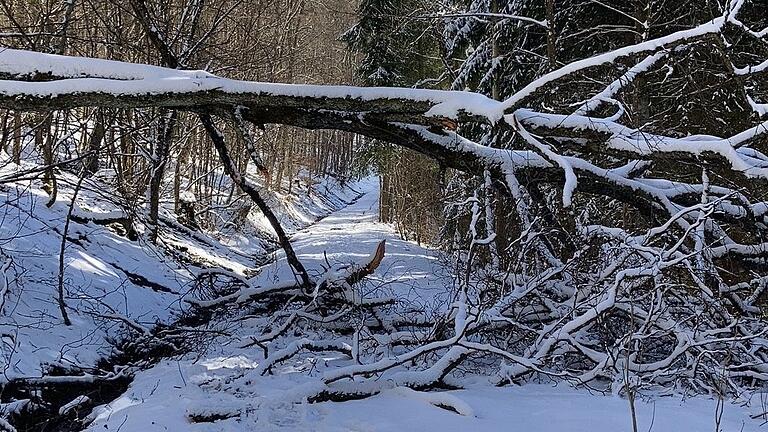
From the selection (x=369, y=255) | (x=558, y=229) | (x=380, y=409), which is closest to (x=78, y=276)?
(x=369, y=255)

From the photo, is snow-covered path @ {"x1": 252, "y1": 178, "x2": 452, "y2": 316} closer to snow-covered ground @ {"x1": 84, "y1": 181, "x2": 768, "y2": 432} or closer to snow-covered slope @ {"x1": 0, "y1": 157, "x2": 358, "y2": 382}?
snow-covered slope @ {"x1": 0, "y1": 157, "x2": 358, "y2": 382}

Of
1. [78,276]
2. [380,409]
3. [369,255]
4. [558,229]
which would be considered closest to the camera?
[380,409]

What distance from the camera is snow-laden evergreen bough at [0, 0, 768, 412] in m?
4.57

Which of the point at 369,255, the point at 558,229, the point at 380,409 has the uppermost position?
the point at 558,229

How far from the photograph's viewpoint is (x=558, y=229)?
6.14 m

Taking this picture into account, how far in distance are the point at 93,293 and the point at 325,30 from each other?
94.9ft

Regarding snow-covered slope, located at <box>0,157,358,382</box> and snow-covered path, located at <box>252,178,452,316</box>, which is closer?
snow-covered slope, located at <box>0,157,358,382</box>

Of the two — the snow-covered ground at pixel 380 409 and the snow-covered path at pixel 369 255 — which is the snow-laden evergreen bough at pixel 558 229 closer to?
the snow-covered ground at pixel 380 409

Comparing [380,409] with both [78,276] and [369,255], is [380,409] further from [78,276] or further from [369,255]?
[369,255]

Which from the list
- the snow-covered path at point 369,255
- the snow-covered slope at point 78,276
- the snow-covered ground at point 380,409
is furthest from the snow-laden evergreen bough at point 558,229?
the snow-covered path at point 369,255

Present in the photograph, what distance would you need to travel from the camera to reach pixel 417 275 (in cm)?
1358

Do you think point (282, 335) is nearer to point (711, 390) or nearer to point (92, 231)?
point (711, 390)

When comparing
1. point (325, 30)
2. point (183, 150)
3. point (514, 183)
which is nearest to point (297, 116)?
point (514, 183)

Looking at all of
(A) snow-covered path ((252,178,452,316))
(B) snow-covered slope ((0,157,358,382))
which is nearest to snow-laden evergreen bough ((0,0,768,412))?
(B) snow-covered slope ((0,157,358,382))
